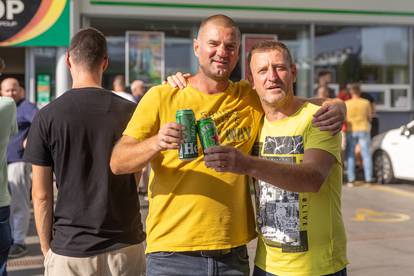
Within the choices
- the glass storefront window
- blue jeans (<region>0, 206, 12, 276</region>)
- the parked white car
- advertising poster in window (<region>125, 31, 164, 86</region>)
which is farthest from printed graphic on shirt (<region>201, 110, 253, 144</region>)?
the glass storefront window

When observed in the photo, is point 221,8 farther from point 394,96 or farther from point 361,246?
point 361,246

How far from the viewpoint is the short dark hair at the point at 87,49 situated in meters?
3.03

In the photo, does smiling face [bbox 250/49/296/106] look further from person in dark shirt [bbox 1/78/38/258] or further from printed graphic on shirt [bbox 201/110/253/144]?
person in dark shirt [bbox 1/78/38/258]

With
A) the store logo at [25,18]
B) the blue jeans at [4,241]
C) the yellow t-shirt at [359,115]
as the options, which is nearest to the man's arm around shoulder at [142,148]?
the blue jeans at [4,241]

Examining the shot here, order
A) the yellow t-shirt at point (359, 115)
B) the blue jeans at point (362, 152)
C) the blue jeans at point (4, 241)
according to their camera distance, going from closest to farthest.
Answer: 1. the blue jeans at point (4, 241)
2. the yellow t-shirt at point (359, 115)
3. the blue jeans at point (362, 152)

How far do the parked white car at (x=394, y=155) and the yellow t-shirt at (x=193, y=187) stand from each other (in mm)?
8501

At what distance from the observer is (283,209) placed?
2.60 m

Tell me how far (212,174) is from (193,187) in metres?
0.10

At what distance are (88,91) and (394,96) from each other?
1205 cm

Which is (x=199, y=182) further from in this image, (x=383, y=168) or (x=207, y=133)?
(x=383, y=168)

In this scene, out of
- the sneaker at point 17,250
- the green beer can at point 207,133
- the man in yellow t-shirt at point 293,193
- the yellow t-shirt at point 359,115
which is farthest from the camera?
the yellow t-shirt at point 359,115

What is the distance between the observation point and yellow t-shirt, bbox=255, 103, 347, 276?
2.57 metres

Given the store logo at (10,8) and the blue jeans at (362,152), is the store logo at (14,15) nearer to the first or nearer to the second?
the store logo at (10,8)

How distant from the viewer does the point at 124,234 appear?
301cm
